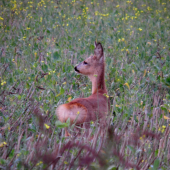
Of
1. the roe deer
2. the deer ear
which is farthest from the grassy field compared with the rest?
the deer ear

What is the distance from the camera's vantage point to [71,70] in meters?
5.95

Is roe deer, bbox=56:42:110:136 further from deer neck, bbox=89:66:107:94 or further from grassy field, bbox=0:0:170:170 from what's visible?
grassy field, bbox=0:0:170:170

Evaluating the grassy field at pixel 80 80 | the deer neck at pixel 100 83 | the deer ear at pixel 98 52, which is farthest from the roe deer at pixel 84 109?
the deer ear at pixel 98 52

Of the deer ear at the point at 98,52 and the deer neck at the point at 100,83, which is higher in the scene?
the deer ear at the point at 98,52

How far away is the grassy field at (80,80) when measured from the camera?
2.73 m

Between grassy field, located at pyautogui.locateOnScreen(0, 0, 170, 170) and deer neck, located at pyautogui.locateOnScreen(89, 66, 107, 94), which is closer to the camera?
grassy field, located at pyautogui.locateOnScreen(0, 0, 170, 170)

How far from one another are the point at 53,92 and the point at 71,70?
125 centimetres

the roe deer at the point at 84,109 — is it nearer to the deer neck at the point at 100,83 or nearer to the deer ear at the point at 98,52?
the deer neck at the point at 100,83

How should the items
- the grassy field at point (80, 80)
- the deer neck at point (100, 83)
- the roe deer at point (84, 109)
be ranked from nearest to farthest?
the grassy field at point (80, 80)
the roe deer at point (84, 109)
the deer neck at point (100, 83)

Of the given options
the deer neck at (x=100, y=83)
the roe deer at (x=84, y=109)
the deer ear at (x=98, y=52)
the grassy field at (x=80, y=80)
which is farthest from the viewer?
the deer ear at (x=98, y=52)

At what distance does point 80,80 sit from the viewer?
231 inches

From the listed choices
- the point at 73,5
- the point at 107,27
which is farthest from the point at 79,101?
the point at 73,5

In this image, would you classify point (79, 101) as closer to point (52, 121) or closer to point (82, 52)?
point (52, 121)

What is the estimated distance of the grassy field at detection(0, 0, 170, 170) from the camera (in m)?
2.73
